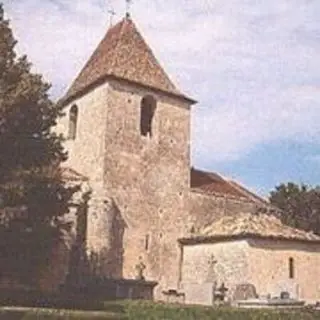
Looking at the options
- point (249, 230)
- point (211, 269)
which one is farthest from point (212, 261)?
point (249, 230)

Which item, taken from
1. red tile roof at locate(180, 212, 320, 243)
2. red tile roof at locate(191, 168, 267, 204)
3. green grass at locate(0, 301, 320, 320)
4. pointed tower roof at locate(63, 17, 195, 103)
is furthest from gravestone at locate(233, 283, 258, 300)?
pointed tower roof at locate(63, 17, 195, 103)

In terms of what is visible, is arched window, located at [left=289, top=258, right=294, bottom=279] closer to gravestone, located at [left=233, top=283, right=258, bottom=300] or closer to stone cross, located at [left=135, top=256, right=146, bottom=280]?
gravestone, located at [left=233, top=283, right=258, bottom=300]

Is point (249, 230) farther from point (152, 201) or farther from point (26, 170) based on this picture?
point (26, 170)

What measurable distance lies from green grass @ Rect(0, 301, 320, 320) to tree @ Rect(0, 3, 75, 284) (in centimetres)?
315

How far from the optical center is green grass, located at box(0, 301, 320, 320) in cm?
2069

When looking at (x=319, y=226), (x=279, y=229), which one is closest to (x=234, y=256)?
(x=279, y=229)

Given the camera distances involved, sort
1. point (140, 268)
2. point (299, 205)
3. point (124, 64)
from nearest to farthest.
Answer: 1. point (140, 268)
2. point (124, 64)
3. point (299, 205)

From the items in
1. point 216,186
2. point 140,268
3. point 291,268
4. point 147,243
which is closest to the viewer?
point 291,268

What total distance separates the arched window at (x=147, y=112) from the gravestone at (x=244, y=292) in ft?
37.5

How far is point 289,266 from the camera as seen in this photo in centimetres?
3453

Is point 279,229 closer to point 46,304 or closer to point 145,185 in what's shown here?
point 145,185

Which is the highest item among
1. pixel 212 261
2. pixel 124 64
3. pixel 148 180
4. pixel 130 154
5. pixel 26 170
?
pixel 124 64

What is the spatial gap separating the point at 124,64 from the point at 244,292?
14854mm

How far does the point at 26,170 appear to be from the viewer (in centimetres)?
2434
